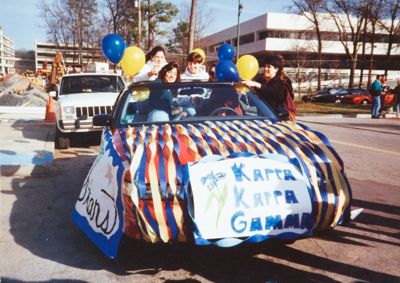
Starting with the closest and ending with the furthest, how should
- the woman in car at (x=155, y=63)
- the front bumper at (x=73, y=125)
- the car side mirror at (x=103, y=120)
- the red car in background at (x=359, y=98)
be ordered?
the car side mirror at (x=103, y=120) < the woman in car at (x=155, y=63) < the front bumper at (x=73, y=125) < the red car in background at (x=359, y=98)

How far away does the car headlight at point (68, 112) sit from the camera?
27.6 feet

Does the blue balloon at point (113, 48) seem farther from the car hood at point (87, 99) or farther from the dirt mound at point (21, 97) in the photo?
the dirt mound at point (21, 97)

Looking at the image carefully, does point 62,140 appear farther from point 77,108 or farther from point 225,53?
point 225,53

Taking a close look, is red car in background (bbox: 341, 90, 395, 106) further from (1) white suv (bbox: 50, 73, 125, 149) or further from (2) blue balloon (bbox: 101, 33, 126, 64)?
(2) blue balloon (bbox: 101, 33, 126, 64)

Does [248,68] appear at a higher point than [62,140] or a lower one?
higher

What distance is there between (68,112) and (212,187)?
6.56 meters

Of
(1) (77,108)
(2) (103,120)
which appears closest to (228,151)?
(2) (103,120)

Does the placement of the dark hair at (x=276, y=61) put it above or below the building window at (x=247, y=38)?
below

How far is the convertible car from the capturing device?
264cm

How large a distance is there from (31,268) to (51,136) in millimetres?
7209

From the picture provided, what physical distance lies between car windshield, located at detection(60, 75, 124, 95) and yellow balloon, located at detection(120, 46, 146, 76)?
9.79ft

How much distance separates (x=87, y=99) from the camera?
865cm

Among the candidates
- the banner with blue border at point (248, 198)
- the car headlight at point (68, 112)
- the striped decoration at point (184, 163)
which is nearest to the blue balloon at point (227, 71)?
the striped decoration at point (184, 163)

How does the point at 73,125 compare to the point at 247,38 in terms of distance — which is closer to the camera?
the point at 73,125
